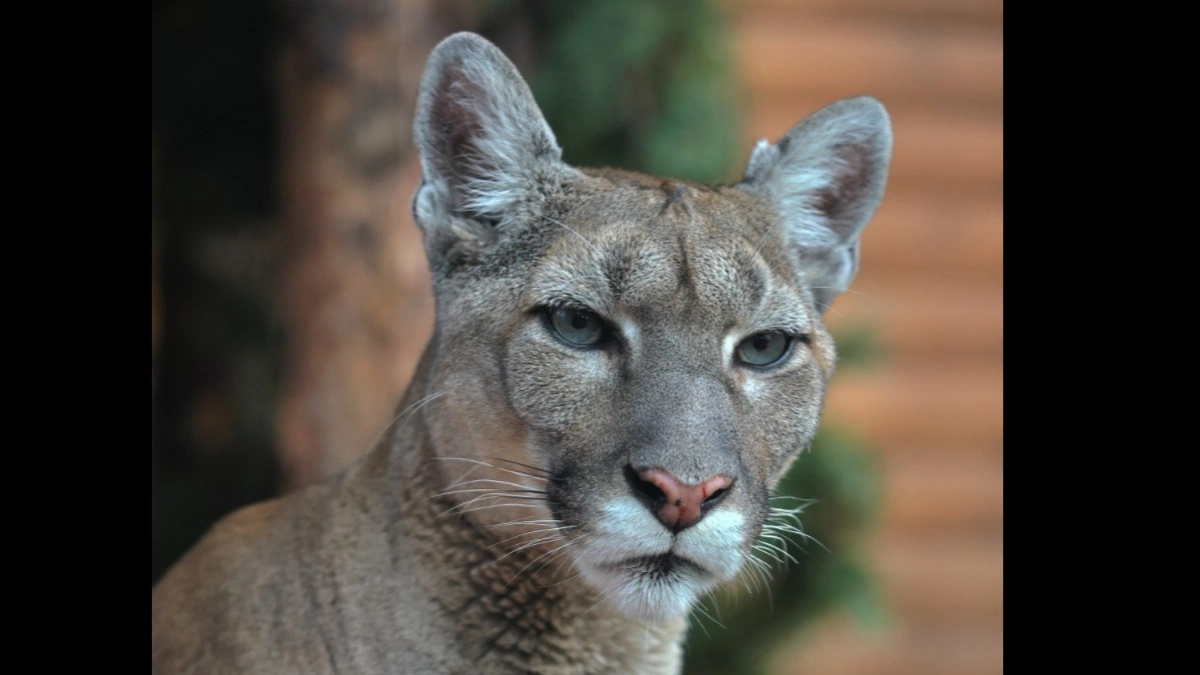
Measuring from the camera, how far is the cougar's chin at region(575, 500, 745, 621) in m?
3.22

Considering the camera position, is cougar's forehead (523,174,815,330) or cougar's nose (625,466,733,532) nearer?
cougar's nose (625,466,733,532)

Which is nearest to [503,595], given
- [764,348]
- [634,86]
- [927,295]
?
[764,348]

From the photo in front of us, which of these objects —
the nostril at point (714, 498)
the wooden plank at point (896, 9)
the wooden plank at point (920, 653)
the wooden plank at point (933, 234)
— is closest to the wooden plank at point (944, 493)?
the wooden plank at point (920, 653)

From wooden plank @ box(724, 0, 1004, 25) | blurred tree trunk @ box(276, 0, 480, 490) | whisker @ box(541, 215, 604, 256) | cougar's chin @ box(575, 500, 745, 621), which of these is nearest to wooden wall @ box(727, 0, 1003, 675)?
wooden plank @ box(724, 0, 1004, 25)

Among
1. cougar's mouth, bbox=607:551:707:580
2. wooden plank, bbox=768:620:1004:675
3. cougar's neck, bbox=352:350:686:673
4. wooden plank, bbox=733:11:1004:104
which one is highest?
wooden plank, bbox=733:11:1004:104

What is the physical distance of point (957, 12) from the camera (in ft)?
31.9

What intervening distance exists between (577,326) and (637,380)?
253 mm

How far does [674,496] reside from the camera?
3.16 meters

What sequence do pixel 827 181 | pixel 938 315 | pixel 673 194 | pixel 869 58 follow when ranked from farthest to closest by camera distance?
1. pixel 938 315
2. pixel 869 58
3. pixel 827 181
4. pixel 673 194

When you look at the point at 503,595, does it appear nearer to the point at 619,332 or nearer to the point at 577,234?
the point at 619,332

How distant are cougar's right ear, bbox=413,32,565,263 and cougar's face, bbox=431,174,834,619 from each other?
0.37ft

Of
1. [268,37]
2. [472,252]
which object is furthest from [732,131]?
[472,252]

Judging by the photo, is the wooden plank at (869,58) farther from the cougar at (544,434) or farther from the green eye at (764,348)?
the green eye at (764,348)

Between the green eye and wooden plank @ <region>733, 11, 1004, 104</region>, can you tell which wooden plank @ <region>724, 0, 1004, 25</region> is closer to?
wooden plank @ <region>733, 11, 1004, 104</region>
